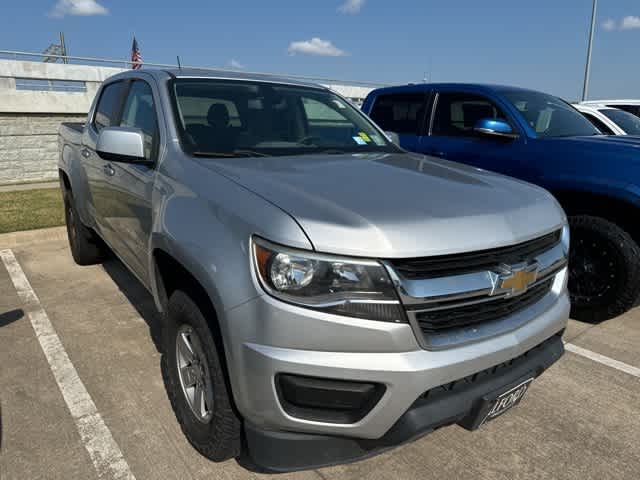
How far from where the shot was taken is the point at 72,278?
15.3 feet

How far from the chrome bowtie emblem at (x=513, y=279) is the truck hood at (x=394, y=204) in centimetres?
11

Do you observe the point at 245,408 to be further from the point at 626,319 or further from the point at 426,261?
the point at 626,319

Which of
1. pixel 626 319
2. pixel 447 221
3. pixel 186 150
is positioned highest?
pixel 186 150

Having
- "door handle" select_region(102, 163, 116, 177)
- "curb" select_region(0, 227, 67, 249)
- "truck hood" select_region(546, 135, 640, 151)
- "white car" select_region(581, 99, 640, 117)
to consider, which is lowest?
"curb" select_region(0, 227, 67, 249)

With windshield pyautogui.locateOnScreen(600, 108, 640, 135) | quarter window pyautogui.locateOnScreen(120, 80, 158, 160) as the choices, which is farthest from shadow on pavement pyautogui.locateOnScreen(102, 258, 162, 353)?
windshield pyautogui.locateOnScreen(600, 108, 640, 135)

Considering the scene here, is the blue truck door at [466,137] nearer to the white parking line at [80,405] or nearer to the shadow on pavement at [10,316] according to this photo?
the white parking line at [80,405]

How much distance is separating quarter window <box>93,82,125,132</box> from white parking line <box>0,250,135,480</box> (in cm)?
158

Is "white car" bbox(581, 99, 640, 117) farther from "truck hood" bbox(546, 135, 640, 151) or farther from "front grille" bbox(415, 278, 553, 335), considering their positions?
"front grille" bbox(415, 278, 553, 335)

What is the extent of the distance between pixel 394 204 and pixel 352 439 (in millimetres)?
856

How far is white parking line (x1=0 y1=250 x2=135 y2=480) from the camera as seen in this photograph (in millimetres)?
2199

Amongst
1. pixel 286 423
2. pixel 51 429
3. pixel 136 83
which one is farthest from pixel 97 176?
pixel 286 423

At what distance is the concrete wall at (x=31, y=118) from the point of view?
10539 mm

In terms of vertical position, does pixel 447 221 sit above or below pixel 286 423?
above

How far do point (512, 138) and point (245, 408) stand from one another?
3.57 m
